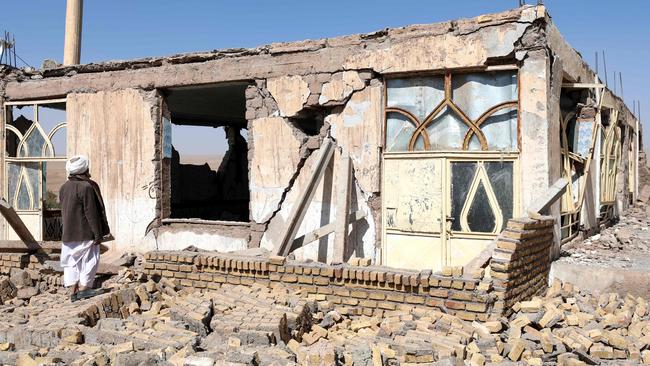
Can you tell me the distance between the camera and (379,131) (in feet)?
23.2

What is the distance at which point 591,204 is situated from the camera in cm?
904

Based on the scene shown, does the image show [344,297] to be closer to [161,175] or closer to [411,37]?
[411,37]

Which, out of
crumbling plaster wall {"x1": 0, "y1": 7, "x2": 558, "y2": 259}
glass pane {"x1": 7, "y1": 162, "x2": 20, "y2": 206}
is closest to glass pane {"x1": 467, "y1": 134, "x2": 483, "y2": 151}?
crumbling plaster wall {"x1": 0, "y1": 7, "x2": 558, "y2": 259}

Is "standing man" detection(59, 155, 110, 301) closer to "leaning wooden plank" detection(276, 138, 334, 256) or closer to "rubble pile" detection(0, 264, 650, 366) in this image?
"rubble pile" detection(0, 264, 650, 366)

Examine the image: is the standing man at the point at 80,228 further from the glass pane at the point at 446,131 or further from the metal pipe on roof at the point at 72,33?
the metal pipe on roof at the point at 72,33

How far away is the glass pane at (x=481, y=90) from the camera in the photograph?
650 cm

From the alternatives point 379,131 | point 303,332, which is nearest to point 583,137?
point 379,131

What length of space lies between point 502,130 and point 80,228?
5093 millimetres

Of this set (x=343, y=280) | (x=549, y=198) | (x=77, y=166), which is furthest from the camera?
(x=77, y=166)

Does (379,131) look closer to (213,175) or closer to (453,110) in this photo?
(453,110)

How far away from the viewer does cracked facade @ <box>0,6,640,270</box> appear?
21.2 feet

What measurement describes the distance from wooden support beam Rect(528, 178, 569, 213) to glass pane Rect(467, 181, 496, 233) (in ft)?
2.23

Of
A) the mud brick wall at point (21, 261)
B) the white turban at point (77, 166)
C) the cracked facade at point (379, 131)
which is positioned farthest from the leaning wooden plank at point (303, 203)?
the mud brick wall at point (21, 261)

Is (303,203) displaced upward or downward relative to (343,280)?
upward
